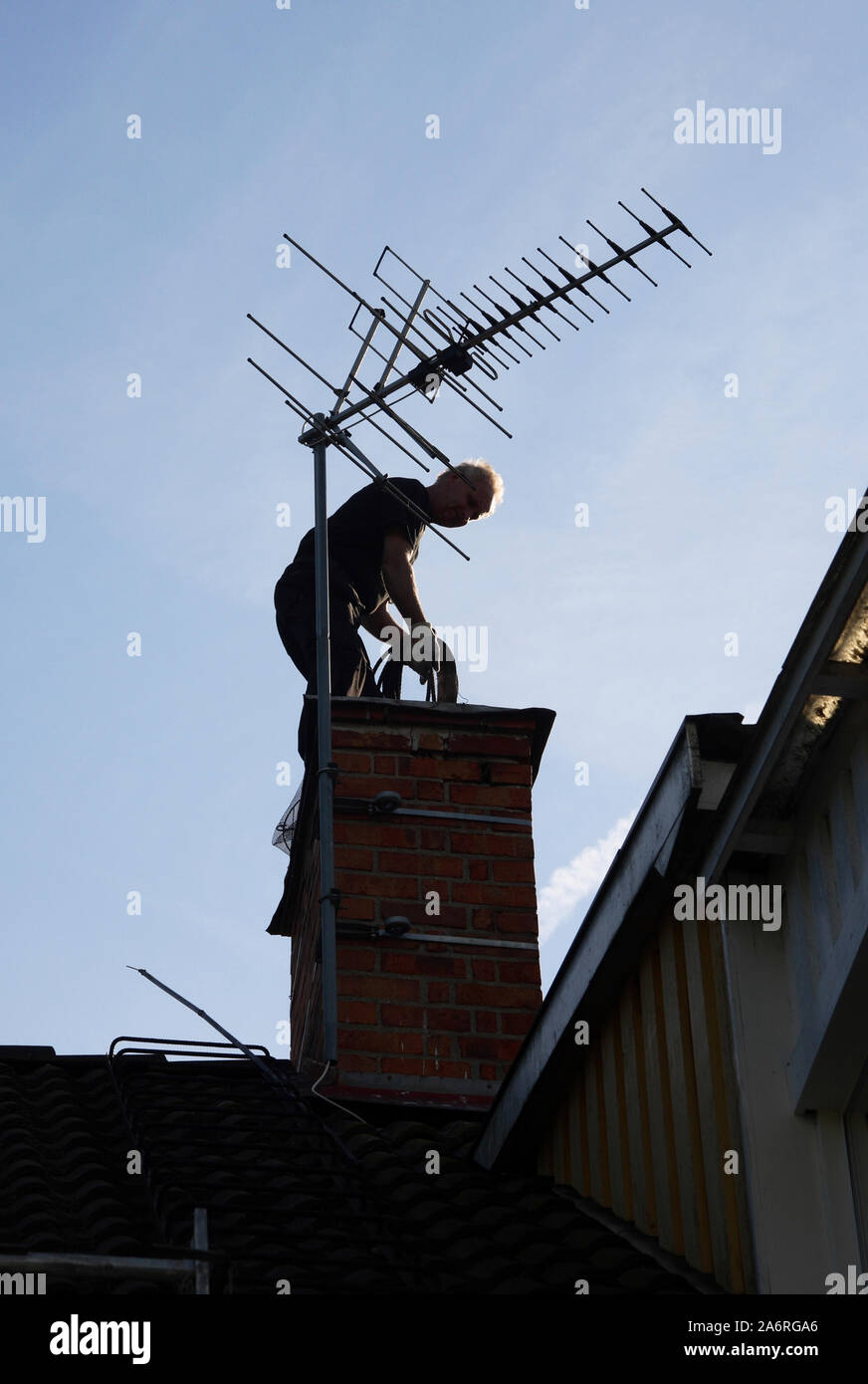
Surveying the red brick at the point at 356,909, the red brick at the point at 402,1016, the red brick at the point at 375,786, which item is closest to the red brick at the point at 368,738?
the red brick at the point at 375,786

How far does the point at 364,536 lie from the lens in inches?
345

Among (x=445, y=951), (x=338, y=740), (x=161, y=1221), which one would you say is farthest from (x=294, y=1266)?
(x=338, y=740)

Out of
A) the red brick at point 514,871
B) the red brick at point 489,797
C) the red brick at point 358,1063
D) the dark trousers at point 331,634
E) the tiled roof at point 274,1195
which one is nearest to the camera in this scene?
the tiled roof at point 274,1195

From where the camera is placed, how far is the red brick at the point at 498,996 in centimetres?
707

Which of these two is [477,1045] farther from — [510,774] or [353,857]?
[510,774]

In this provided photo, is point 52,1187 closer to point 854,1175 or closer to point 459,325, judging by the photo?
point 854,1175

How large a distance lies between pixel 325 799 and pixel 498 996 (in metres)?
0.95

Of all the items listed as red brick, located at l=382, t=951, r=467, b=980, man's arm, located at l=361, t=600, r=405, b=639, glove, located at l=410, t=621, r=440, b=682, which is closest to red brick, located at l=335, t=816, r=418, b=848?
red brick, located at l=382, t=951, r=467, b=980

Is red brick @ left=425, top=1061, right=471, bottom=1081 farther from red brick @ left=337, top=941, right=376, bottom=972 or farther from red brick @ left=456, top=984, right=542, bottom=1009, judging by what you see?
red brick @ left=337, top=941, right=376, bottom=972

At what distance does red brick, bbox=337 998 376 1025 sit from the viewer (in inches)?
272

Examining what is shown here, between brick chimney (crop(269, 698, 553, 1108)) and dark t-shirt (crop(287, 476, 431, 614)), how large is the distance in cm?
128

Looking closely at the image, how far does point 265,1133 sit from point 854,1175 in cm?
212

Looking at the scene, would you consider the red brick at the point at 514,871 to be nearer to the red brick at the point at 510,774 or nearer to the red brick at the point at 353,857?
the red brick at the point at 510,774
